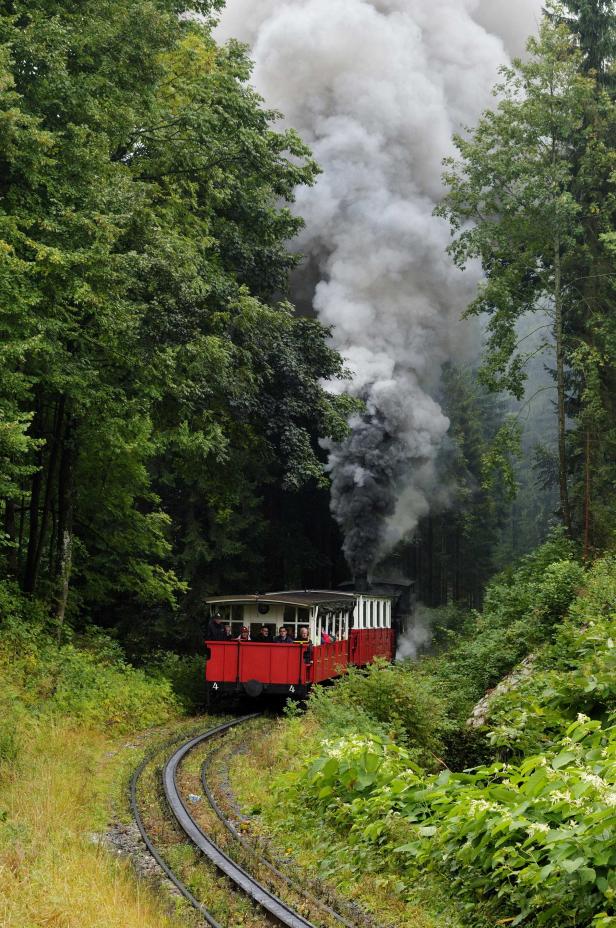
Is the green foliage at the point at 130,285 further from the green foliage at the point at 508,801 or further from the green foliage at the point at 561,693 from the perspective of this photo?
the green foliage at the point at 561,693

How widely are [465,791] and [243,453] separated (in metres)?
21.2

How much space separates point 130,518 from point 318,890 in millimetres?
13659

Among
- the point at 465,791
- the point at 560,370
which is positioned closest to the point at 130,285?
the point at 465,791

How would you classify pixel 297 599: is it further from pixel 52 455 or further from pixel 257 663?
pixel 52 455

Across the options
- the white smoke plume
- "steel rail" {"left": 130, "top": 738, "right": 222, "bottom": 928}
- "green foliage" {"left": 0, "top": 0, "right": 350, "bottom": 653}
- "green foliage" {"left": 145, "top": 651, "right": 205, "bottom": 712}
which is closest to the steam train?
"green foliage" {"left": 145, "top": 651, "right": 205, "bottom": 712}

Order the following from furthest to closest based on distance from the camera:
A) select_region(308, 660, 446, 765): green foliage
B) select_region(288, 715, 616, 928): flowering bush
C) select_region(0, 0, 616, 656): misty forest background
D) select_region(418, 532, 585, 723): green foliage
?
select_region(418, 532, 585, 723): green foliage < select_region(0, 0, 616, 656): misty forest background < select_region(308, 660, 446, 765): green foliage < select_region(288, 715, 616, 928): flowering bush

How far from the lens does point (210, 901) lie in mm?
7094

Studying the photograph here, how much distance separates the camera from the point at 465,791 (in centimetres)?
704

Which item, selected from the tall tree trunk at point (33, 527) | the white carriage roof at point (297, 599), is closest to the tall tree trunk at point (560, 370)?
the white carriage roof at point (297, 599)

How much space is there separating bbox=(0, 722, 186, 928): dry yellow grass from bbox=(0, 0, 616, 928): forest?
2.0 inches

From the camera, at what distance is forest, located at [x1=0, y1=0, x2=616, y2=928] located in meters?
6.87

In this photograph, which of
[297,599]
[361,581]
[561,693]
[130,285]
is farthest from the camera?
[361,581]

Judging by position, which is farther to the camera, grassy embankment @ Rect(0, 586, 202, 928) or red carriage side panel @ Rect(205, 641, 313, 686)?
red carriage side panel @ Rect(205, 641, 313, 686)

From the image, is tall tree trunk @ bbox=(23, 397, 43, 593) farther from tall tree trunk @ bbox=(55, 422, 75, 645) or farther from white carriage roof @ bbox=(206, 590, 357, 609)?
white carriage roof @ bbox=(206, 590, 357, 609)
